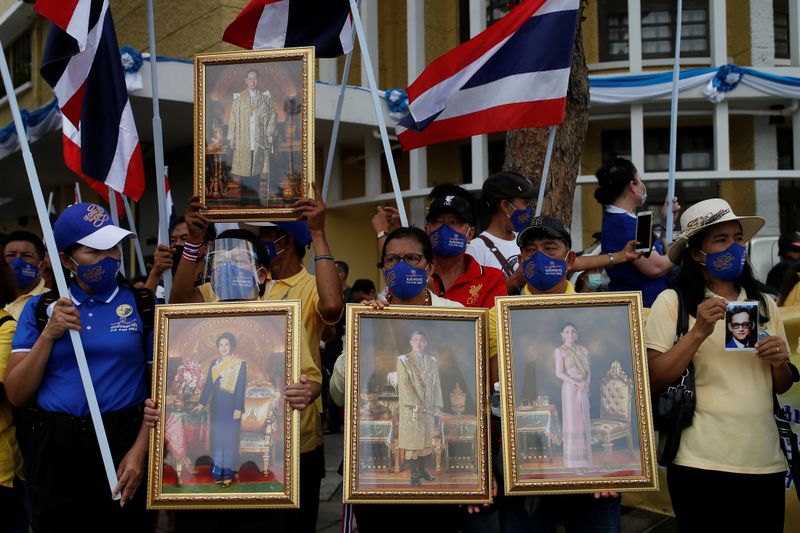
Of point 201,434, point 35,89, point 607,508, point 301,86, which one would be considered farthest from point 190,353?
point 35,89

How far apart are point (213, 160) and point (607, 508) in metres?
2.26

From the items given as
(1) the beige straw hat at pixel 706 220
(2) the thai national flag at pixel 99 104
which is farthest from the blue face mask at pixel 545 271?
(2) the thai national flag at pixel 99 104

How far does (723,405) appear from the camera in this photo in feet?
10.7

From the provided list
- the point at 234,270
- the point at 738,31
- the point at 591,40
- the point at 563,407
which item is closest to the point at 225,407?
the point at 234,270

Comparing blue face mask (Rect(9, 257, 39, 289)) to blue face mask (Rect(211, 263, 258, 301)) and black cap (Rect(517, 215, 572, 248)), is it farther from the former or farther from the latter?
black cap (Rect(517, 215, 572, 248))

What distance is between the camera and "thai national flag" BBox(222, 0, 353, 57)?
487cm

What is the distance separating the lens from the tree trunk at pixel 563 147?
242 inches

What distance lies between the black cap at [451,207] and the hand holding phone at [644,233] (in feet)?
3.66

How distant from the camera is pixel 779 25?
1446 centimetres

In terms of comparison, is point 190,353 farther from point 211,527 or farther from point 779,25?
point 779,25

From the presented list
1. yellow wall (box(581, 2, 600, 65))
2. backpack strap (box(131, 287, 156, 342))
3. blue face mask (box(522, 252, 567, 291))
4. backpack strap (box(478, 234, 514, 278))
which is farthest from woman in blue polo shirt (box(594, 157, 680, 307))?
yellow wall (box(581, 2, 600, 65))

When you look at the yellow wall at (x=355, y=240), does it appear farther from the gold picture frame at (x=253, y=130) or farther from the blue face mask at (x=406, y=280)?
the blue face mask at (x=406, y=280)

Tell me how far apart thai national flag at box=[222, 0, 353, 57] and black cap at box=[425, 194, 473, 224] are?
1624 millimetres

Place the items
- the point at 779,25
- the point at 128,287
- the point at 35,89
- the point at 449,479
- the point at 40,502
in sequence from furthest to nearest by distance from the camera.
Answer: the point at 35,89, the point at 779,25, the point at 128,287, the point at 40,502, the point at 449,479
